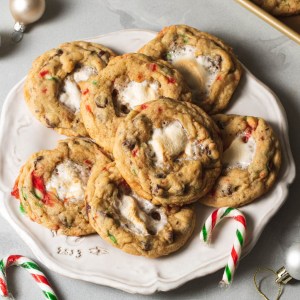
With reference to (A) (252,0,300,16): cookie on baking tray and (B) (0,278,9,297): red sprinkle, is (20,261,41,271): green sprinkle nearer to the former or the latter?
(B) (0,278,9,297): red sprinkle

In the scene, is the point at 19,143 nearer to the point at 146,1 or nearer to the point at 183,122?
the point at 183,122

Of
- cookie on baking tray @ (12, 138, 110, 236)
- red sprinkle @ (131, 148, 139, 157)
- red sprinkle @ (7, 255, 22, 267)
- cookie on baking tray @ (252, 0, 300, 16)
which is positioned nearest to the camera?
red sprinkle @ (131, 148, 139, 157)

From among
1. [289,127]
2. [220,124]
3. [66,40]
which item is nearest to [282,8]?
[289,127]

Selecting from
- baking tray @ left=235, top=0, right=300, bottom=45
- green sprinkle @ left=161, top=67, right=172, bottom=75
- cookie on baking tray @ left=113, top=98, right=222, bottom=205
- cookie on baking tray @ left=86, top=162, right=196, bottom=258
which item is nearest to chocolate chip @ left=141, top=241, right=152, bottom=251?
cookie on baking tray @ left=86, top=162, right=196, bottom=258

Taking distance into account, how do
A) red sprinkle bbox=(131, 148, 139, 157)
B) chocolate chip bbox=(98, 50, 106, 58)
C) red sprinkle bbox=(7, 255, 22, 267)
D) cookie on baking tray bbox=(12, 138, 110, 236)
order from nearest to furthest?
red sprinkle bbox=(131, 148, 139, 157), cookie on baking tray bbox=(12, 138, 110, 236), red sprinkle bbox=(7, 255, 22, 267), chocolate chip bbox=(98, 50, 106, 58)

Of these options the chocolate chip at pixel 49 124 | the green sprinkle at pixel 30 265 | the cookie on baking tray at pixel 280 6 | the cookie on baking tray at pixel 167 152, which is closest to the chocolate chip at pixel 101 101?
the cookie on baking tray at pixel 167 152

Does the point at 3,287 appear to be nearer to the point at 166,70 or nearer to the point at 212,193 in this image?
the point at 212,193

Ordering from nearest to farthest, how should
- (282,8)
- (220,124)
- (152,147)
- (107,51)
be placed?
(152,147)
(220,124)
(107,51)
(282,8)

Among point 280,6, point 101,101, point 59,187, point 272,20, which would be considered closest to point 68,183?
point 59,187
